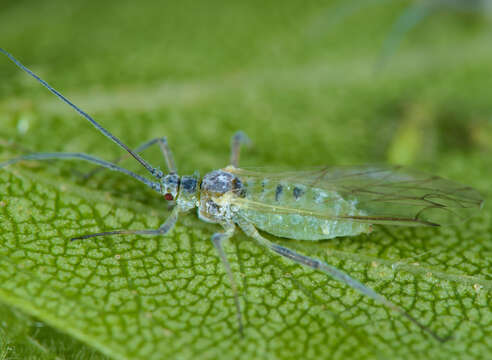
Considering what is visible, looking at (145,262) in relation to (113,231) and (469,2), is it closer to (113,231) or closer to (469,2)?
(113,231)

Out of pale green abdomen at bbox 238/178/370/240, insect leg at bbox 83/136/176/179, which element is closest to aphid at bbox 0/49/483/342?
pale green abdomen at bbox 238/178/370/240

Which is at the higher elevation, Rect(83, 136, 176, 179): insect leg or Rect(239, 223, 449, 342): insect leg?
Rect(83, 136, 176, 179): insect leg

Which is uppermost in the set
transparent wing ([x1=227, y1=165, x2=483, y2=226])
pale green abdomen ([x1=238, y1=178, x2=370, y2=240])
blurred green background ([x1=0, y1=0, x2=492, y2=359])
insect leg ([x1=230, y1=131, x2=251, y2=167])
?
blurred green background ([x1=0, y1=0, x2=492, y2=359])

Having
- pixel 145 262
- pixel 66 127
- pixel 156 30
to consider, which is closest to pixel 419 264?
pixel 145 262

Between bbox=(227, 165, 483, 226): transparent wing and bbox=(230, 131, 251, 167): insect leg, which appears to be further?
bbox=(230, 131, 251, 167): insect leg

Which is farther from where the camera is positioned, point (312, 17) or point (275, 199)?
point (312, 17)

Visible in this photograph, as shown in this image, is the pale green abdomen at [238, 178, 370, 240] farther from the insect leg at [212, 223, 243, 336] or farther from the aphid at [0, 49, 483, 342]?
the insect leg at [212, 223, 243, 336]

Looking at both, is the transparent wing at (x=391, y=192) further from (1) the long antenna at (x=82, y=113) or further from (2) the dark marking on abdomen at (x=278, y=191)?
(1) the long antenna at (x=82, y=113)

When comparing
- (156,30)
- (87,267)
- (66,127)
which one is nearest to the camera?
(87,267)
